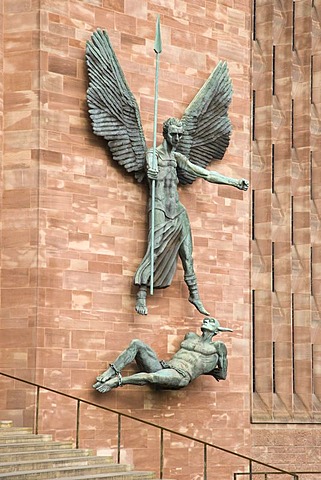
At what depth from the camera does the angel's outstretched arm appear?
21.3 metres

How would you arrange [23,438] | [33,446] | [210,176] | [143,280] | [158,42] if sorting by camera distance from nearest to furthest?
1. [33,446]
2. [23,438]
3. [143,280]
4. [158,42]
5. [210,176]

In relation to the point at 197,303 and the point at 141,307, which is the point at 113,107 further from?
the point at 197,303

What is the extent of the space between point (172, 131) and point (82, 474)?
6.00 m

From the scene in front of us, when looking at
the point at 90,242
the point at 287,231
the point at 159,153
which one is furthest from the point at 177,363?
the point at 287,231

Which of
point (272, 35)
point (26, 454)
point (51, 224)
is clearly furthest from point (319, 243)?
point (26, 454)

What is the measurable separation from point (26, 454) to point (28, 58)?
6265 millimetres

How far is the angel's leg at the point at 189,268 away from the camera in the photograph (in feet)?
70.5

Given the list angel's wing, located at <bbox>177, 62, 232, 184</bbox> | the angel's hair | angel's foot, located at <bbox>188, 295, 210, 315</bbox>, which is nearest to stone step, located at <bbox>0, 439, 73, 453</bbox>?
angel's foot, located at <bbox>188, 295, 210, 315</bbox>

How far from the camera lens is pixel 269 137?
2439 cm

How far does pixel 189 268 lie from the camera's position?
2152cm

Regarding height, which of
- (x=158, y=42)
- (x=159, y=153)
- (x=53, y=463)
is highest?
(x=158, y=42)

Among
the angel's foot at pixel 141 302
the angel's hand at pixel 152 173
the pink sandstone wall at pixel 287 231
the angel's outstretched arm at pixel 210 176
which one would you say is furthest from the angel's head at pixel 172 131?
the pink sandstone wall at pixel 287 231

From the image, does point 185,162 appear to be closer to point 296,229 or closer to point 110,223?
point 110,223

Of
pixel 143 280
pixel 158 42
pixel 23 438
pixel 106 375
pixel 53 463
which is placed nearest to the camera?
pixel 53 463
